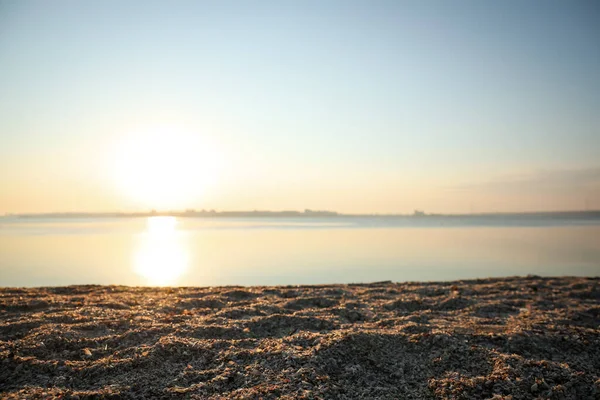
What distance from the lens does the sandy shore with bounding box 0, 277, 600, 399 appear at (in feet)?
12.5

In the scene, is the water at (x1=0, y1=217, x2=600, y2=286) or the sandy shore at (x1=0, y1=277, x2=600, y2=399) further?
the water at (x1=0, y1=217, x2=600, y2=286)

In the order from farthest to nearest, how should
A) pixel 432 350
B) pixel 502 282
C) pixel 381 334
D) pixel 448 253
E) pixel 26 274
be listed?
1. pixel 448 253
2. pixel 26 274
3. pixel 502 282
4. pixel 381 334
5. pixel 432 350

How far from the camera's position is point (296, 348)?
4.49 meters

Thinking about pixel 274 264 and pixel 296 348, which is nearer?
pixel 296 348

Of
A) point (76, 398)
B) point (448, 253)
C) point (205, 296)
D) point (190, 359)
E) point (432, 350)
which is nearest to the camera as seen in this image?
point (76, 398)

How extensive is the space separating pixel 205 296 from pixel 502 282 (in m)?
6.99

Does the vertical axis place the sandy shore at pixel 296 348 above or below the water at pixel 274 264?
above

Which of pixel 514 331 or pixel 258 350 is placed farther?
pixel 514 331

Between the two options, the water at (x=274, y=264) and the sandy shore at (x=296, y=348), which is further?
the water at (x=274, y=264)

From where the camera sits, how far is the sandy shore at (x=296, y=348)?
3.79 m

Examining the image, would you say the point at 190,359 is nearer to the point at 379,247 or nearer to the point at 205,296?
the point at 205,296

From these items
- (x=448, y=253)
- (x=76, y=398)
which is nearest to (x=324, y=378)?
(x=76, y=398)

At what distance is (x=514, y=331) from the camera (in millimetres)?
5238

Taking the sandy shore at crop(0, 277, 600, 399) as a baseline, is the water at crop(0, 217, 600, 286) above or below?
below
